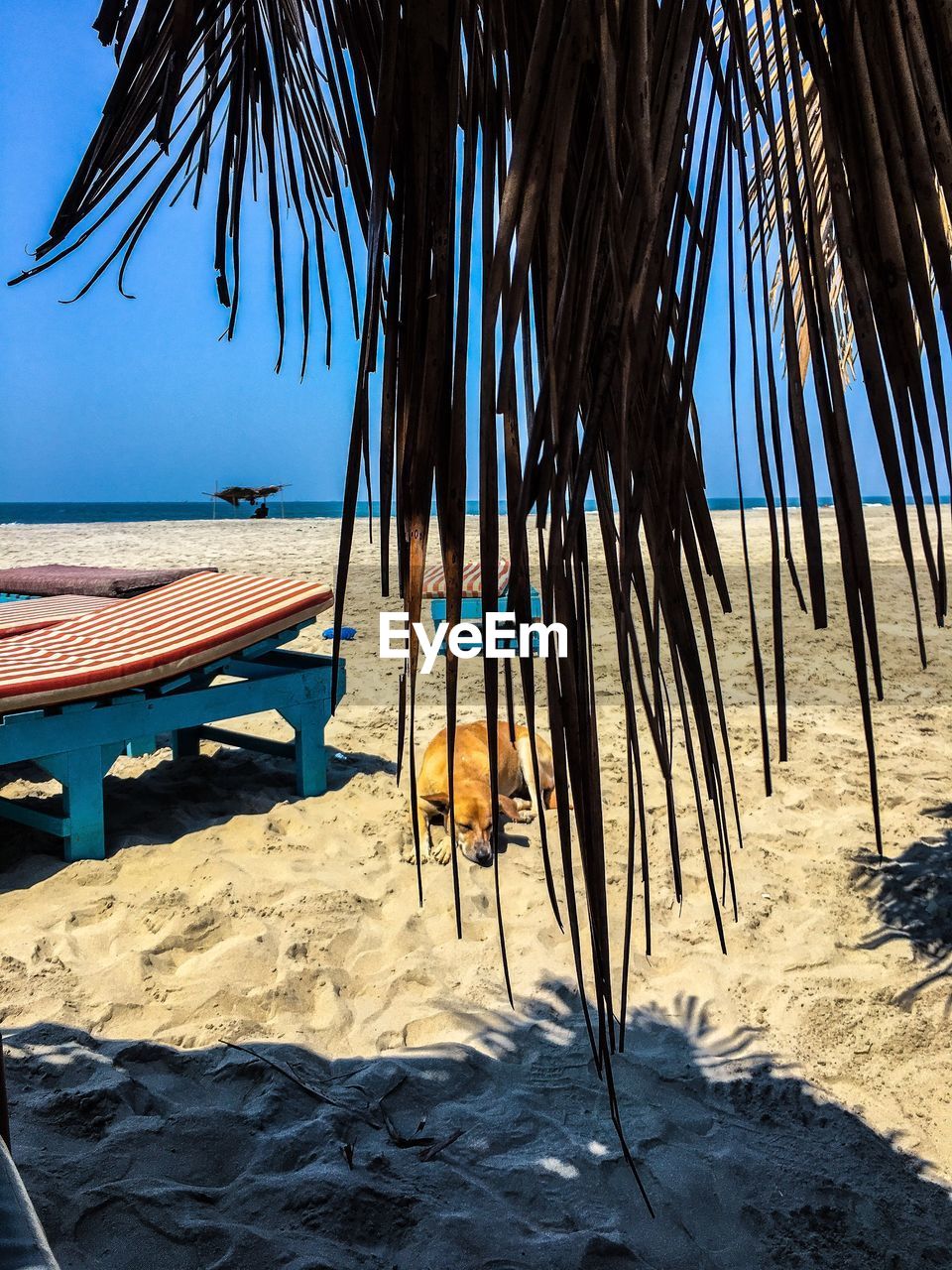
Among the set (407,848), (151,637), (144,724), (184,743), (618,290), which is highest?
(618,290)

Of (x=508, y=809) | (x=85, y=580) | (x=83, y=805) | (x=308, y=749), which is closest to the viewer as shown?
(x=83, y=805)

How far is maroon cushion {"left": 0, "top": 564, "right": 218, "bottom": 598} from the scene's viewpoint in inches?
241

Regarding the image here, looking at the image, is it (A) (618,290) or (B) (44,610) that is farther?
(B) (44,610)

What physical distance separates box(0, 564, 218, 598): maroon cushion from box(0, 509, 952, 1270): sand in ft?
6.39

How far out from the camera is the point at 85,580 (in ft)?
21.2

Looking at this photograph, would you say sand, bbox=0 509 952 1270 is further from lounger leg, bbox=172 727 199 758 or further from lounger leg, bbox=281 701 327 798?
lounger leg, bbox=172 727 199 758

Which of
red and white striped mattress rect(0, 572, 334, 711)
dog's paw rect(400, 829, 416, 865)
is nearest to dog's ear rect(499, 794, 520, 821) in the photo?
dog's paw rect(400, 829, 416, 865)

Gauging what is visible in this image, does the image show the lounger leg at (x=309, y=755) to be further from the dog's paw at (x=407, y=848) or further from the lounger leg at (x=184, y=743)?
the lounger leg at (x=184, y=743)

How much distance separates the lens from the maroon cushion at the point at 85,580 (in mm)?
6113

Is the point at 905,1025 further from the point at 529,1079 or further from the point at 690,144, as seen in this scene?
the point at 690,144

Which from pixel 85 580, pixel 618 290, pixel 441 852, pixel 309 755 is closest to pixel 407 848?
pixel 441 852

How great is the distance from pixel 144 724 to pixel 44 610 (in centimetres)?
219

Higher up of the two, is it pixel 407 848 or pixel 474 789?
pixel 474 789

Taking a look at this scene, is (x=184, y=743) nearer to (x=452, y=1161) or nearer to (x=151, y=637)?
(x=151, y=637)
